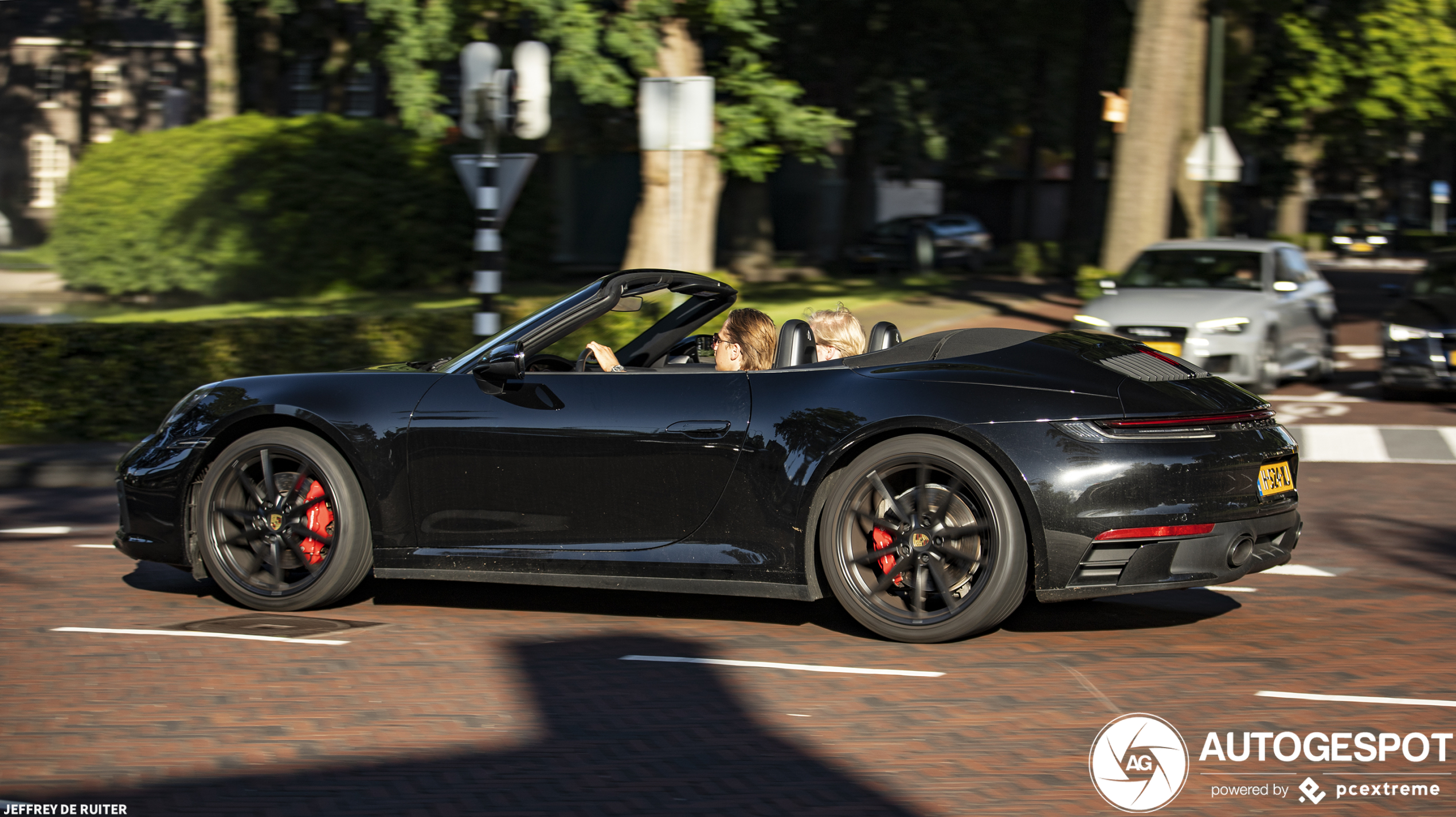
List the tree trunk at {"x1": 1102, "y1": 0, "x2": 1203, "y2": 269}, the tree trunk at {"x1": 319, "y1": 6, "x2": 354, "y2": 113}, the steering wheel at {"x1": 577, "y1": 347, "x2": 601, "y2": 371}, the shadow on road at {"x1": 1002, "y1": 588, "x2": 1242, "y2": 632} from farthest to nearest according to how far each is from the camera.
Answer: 1. the tree trunk at {"x1": 319, "y1": 6, "x2": 354, "y2": 113}
2. the tree trunk at {"x1": 1102, "y1": 0, "x2": 1203, "y2": 269}
3. the steering wheel at {"x1": 577, "y1": 347, "x2": 601, "y2": 371}
4. the shadow on road at {"x1": 1002, "y1": 588, "x2": 1242, "y2": 632}

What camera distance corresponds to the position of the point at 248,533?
19.8 ft

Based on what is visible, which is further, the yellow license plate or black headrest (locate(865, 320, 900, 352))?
black headrest (locate(865, 320, 900, 352))

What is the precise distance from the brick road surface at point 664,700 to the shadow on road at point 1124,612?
0.02 meters

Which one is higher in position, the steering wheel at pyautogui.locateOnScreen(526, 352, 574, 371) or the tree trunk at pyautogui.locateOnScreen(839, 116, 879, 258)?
the tree trunk at pyautogui.locateOnScreen(839, 116, 879, 258)

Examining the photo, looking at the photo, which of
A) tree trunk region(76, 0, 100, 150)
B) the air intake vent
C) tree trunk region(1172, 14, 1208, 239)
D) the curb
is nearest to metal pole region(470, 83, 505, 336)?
the curb

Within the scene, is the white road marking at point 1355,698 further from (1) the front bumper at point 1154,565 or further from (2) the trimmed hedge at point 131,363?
(2) the trimmed hedge at point 131,363

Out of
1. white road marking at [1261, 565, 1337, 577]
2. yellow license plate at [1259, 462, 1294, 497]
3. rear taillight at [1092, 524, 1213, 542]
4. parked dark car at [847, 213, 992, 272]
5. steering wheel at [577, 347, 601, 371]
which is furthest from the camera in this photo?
parked dark car at [847, 213, 992, 272]

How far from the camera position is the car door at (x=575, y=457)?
546 centimetres

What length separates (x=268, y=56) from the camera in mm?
32969

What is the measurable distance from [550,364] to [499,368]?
556 millimetres

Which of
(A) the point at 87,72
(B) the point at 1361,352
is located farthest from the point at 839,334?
(A) the point at 87,72

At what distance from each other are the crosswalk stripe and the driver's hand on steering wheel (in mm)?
6484

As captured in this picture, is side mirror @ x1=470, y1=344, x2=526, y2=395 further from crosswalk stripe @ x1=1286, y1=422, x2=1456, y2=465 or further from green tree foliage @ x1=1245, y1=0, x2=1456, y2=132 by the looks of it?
green tree foliage @ x1=1245, y1=0, x2=1456, y2=132

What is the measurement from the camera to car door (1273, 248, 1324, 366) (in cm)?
1433
